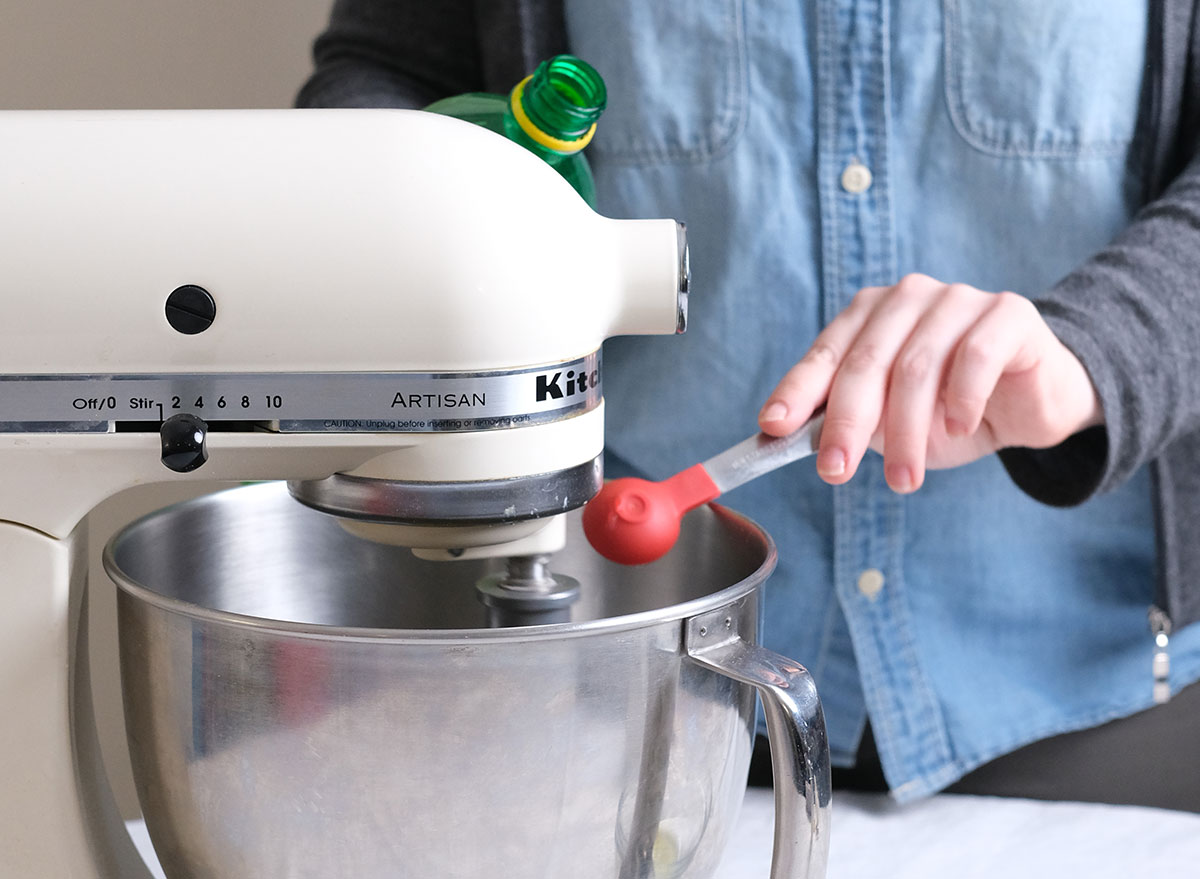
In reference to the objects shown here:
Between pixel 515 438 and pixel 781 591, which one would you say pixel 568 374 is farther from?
pixel 781 591

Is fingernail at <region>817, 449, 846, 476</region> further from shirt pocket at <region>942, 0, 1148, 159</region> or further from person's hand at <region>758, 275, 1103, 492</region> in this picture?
shirt pocket at <region>942, 0, 1148, 159</region>

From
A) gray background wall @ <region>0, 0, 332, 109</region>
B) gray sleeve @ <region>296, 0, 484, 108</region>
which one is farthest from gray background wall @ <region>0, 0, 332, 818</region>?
gray sleeve @ <region>296, 0, 484, 108</region>

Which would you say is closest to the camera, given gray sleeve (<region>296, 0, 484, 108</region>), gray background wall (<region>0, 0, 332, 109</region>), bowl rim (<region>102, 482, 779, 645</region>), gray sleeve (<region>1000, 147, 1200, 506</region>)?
bowl rim (<region>102, 482, 779, 645</region>)

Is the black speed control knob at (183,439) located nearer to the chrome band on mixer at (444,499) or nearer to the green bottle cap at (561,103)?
the chrome band on mixer at (444,499)

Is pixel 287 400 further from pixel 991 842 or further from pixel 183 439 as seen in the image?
pixel 991 842

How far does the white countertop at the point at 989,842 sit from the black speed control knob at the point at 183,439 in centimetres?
29

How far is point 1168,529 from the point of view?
764 mm

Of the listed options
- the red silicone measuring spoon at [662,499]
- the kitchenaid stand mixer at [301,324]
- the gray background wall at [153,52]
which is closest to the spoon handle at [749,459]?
the red silicone measuring spoon at [662,499]

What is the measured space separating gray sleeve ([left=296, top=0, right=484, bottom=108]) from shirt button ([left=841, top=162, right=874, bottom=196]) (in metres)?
0.30

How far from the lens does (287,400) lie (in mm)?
426

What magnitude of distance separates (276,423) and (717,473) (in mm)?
212

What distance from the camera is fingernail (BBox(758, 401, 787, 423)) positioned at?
1.78 ft

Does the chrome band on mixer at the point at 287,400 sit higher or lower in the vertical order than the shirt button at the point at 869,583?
higher

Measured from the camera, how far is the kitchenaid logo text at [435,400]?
1.39 ft
